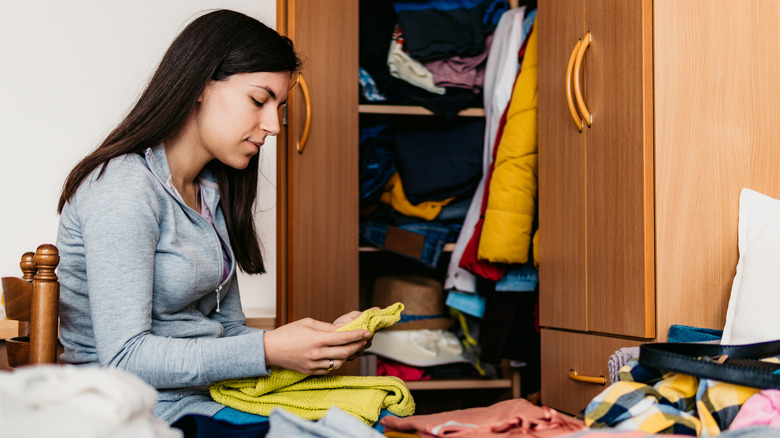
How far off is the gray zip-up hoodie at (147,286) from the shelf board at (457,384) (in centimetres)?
120

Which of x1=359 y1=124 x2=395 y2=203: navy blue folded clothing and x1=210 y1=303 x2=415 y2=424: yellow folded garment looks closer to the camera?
x1=210 y1=303 x2=415 y2=424: yellow folded garment

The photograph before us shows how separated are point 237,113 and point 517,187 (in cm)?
99

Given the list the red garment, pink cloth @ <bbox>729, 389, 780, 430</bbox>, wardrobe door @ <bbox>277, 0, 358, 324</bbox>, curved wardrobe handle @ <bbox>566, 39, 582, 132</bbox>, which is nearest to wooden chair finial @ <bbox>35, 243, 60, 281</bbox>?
the red garment

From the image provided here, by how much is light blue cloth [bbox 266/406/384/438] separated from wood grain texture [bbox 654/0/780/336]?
0.87m

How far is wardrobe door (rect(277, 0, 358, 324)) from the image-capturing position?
2.05 m

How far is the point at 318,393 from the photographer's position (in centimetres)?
118

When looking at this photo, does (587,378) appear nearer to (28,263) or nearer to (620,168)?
(620,168)

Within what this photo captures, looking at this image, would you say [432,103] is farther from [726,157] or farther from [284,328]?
[284,328]

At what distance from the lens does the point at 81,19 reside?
7.63 feet

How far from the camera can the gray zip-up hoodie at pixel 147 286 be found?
106 cm

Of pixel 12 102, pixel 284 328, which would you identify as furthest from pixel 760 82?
pixel 12 102

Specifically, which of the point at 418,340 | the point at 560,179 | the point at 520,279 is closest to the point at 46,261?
the point at 560,179

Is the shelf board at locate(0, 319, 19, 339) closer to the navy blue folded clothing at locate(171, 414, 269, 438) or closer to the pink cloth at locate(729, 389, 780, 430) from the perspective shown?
the navy blue folded clothing at locate(171, 414, 269, 438)

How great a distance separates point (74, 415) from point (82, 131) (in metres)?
1.98
